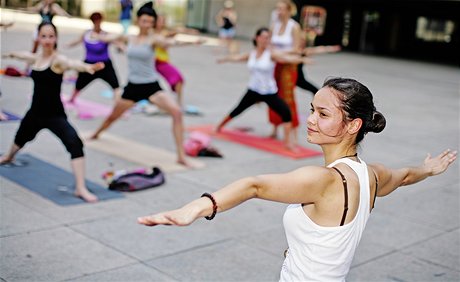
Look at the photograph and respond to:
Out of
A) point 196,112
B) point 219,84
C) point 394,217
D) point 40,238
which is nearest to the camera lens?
point 40,238

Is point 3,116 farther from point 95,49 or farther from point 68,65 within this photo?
point 68,65

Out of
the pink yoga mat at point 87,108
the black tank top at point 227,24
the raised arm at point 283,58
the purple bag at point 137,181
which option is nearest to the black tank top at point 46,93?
the purple bag at point 137,181

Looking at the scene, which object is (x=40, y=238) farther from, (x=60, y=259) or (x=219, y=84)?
(x=219, y=84)

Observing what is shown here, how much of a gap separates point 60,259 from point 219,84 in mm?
10514

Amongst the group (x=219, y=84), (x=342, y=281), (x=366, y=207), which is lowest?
(x=219, y=84)

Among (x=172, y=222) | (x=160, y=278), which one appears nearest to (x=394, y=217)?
(x=160, y=278)

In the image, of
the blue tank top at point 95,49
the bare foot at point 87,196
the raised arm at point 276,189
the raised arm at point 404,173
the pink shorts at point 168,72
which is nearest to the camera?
the raised arm at point 276,189

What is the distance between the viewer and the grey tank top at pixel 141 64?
789 centimetres

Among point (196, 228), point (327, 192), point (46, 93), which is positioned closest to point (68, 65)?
point (46, 93)

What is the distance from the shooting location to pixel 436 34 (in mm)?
31203

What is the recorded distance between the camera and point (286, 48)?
9758 mm

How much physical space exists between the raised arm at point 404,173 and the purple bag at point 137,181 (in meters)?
3.80

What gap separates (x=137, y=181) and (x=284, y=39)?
12.8 ft

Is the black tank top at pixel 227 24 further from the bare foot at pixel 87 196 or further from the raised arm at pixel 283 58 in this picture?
the bare foot at pixel 87 196
